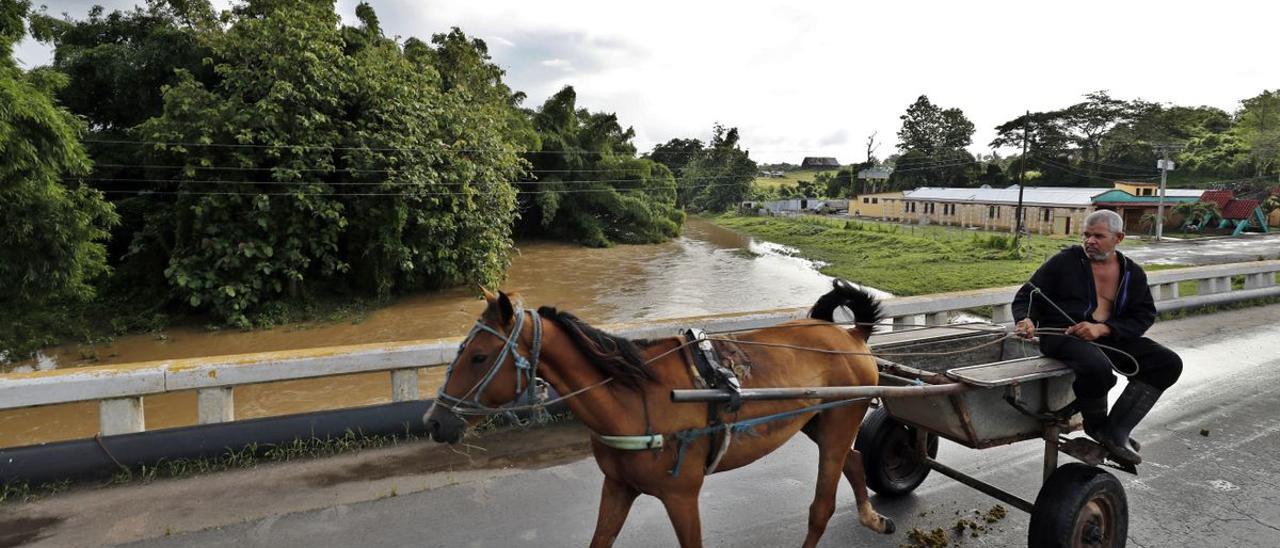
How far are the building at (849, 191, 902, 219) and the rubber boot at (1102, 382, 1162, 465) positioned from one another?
5575cm

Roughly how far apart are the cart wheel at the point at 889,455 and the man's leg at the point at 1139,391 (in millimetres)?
999

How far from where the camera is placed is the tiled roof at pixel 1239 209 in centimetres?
3647

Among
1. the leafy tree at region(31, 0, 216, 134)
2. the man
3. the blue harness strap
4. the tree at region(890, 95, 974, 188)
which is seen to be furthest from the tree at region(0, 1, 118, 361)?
the tree at region(890, 95, 974, 188)

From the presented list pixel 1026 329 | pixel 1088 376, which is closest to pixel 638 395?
pixel 1026 329

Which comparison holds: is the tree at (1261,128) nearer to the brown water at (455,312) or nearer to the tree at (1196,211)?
the tree at (1196,211)

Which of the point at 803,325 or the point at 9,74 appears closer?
the point at 803,325

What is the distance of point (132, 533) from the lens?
140 inches

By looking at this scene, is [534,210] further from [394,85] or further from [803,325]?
[803,325]

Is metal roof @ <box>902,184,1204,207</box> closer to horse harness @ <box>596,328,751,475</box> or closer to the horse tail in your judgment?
the horse tail

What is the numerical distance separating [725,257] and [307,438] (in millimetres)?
30023

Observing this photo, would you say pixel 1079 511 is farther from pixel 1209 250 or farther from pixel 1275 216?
pixel 1275 216

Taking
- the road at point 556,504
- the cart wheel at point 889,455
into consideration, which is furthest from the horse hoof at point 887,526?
the cart wheel at point 889,455

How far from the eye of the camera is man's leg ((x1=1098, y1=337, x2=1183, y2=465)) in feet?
10.6

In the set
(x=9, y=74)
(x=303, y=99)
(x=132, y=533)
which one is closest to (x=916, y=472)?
(x=132, y=533)
